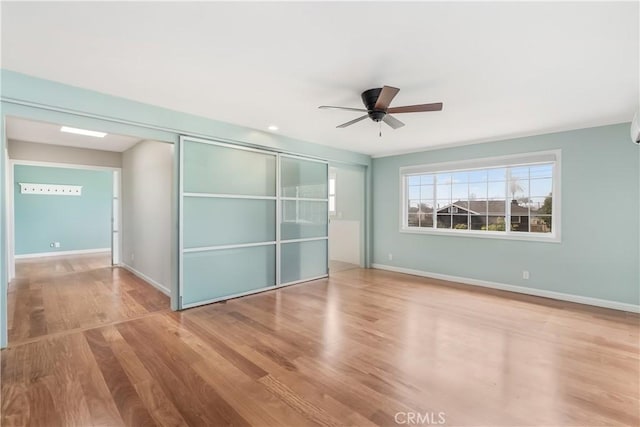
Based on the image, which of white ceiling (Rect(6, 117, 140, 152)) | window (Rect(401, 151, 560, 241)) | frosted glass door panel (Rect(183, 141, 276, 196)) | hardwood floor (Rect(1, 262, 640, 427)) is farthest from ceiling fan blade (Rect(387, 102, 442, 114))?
white ceiling (Rect(6, 117, 140, 152))

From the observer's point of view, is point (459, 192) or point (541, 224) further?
point (459, 192)

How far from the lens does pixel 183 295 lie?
3.76 m

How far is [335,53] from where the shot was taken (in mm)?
2219

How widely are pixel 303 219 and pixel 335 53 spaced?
131 inches

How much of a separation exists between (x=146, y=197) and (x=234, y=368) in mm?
3930

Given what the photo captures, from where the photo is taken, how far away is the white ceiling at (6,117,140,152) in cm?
439

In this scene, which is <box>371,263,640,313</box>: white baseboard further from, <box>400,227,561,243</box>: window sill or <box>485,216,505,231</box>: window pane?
<box>485,216,505,231</box>: window pane

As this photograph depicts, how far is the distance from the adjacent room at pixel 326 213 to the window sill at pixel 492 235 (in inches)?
1.0

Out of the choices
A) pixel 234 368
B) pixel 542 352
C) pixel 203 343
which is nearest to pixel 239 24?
pixel 234 368

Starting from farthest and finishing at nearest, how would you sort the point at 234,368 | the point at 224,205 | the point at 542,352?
the point at 224,205, the point at 542,352, the point at 234,368

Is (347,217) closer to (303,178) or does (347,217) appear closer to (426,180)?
(426,180)

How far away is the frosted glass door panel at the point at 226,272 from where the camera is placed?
3846 millimetres

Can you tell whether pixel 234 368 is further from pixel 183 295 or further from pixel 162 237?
pixel 162 237

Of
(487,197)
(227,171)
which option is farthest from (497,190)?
(227,171)
